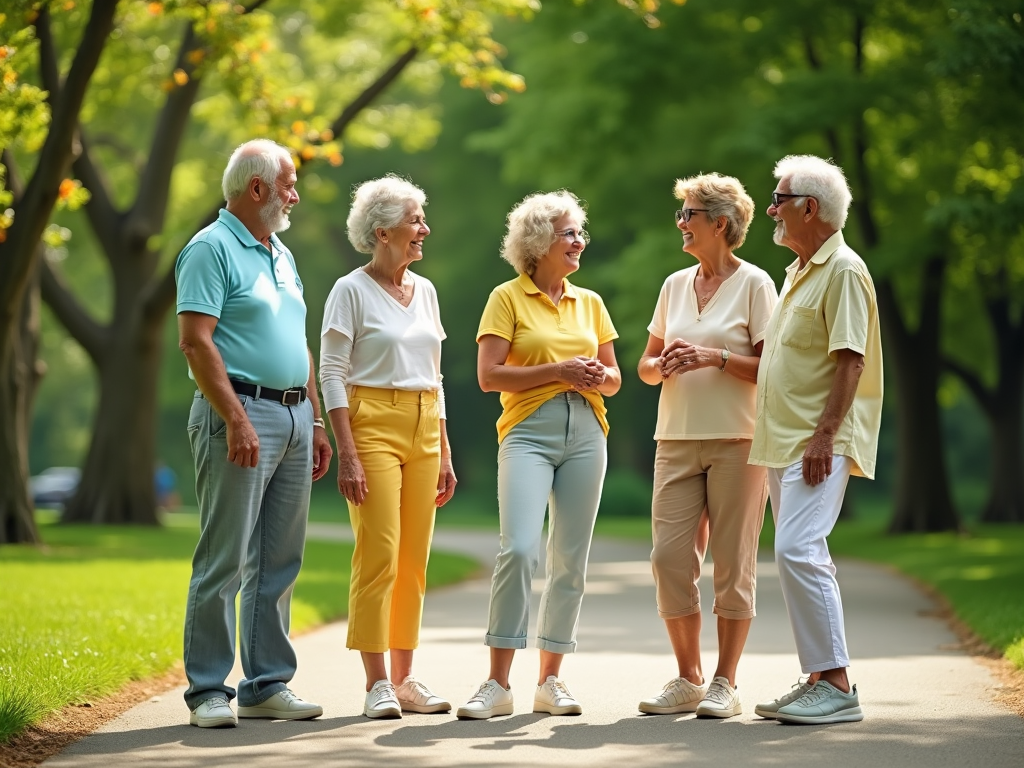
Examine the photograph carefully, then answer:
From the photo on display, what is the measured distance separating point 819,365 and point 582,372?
3.47ft

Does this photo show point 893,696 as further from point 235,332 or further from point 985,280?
point 985,280

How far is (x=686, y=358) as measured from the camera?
21.2 feet

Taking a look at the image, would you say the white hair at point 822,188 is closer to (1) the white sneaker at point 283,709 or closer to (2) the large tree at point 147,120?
(1) the white sneaker at point 283,709

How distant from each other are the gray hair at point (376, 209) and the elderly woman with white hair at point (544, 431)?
1.75 ft

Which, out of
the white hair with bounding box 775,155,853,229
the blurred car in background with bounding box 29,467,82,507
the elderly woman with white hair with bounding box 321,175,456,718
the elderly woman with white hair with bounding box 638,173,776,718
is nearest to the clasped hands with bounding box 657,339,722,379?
the elderly woman with white hair with bounding box 638,173,776,718

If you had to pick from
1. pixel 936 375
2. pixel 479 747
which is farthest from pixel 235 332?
pixel 936 375

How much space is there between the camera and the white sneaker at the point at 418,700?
6.54 metres

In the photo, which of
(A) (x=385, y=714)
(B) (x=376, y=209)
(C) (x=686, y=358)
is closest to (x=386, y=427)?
(B) (x=376, y=209)

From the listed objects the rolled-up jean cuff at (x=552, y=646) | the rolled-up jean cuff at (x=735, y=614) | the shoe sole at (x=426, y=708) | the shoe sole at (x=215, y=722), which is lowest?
the shoe sole at (x=215, y=722)

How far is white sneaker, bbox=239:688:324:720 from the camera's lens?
6375 mm

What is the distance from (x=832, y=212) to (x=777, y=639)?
4.16 meters

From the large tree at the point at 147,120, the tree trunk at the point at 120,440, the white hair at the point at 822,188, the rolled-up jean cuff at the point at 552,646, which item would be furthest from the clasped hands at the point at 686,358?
the tree trunk at the point at 120,440

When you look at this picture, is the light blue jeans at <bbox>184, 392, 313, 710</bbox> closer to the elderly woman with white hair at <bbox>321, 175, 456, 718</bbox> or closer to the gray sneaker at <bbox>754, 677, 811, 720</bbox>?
the elderly woman with white hair at <bbox>321, 175, 456, 718</bbox>

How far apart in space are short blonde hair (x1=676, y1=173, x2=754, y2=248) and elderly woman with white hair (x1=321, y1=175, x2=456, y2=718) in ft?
4.25
